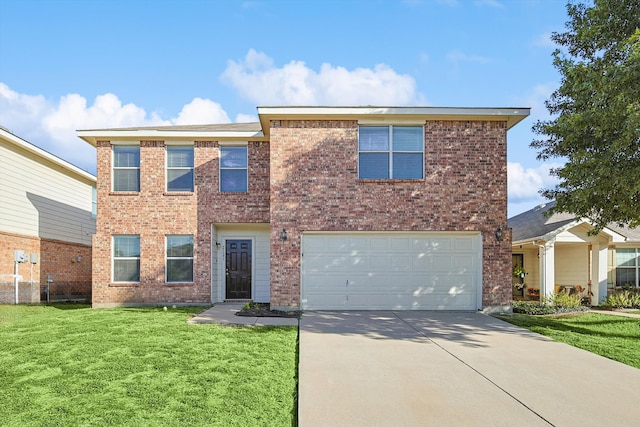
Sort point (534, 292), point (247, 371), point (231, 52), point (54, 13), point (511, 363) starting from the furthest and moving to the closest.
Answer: point (534, 292)
point (231, 52)
point (54, 13)
point (511, 363)
point (247, 371)

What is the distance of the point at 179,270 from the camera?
13203 millimetres

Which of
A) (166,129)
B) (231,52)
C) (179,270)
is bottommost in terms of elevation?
(179,270)

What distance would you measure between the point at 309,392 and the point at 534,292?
15.3 metres

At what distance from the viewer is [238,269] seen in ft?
45.4

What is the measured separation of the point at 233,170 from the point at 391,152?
5.01 metres

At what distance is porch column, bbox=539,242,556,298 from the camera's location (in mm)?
13672

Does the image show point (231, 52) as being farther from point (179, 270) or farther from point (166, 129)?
point (179, 270)

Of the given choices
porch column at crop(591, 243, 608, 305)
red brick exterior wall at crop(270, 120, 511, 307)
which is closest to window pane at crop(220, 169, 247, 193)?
red brick exterior wall at crop(270, 120, 511, 307)

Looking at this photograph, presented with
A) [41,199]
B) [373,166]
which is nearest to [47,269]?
[41,199]

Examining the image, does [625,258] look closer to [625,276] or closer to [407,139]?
[625,276]

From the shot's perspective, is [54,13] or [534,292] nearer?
[54,13]

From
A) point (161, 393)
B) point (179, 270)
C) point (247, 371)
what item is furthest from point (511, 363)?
point (179, 270)

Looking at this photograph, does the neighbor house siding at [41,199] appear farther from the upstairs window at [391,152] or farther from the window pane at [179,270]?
the upstairs window at [391,152]

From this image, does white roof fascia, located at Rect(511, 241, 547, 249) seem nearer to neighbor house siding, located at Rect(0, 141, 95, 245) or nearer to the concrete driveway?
the concrete driveway
